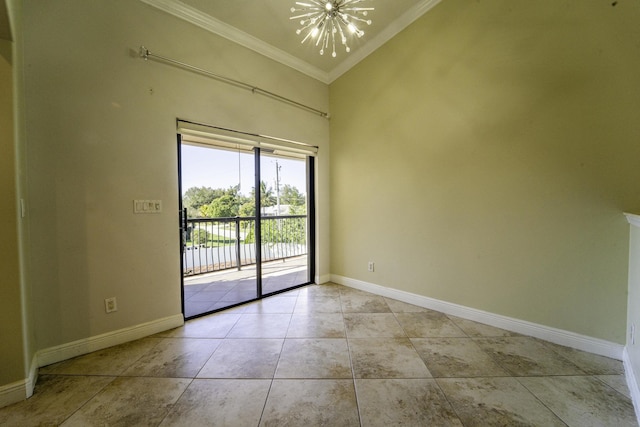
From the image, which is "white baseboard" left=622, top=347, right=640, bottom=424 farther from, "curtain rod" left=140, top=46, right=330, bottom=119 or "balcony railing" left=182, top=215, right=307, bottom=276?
"curtain rod" left=140, top=46, right=330, bottom=119

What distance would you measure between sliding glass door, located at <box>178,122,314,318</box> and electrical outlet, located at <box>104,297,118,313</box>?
0.57m

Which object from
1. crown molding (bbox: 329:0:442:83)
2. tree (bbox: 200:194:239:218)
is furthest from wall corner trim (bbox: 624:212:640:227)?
tree (bbox: 200:194:239:218)

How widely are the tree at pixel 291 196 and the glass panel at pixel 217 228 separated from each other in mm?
547

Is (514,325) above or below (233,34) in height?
below

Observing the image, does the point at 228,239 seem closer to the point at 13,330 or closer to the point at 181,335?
the point at 181,335

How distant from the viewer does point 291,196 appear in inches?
147

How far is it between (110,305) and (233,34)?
2.98 m

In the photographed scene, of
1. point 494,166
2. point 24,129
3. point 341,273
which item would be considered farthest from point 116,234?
point 494,166

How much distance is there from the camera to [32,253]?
1.65m

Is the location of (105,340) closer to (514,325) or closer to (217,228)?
(217,228)

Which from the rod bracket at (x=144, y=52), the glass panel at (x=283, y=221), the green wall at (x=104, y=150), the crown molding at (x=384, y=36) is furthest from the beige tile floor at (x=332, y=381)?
the crown molding at (x=384, y=36)

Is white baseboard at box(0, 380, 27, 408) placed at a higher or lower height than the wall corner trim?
lower

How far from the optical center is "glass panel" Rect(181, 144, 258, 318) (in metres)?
2.76

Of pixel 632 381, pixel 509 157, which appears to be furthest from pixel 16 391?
pixel 509 157
